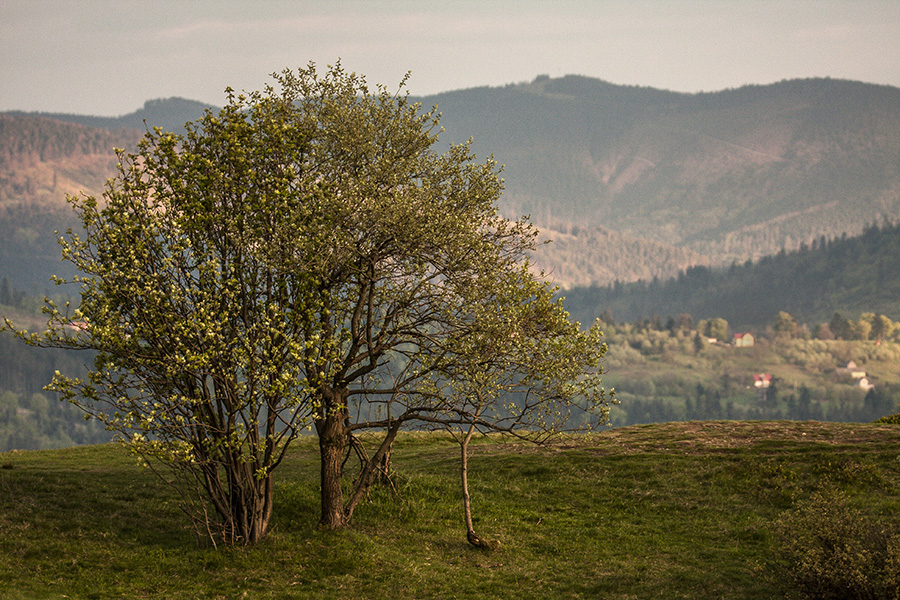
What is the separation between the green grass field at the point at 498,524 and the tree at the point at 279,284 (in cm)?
197

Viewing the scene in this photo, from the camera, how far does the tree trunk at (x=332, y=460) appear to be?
87.4 ft

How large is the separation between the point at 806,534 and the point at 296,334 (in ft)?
53.3

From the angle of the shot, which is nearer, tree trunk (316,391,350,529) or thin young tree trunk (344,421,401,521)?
tree trunk (316,391,350,529)

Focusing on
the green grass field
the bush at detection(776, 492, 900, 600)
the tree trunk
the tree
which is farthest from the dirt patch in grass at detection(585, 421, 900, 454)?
the tree trunk

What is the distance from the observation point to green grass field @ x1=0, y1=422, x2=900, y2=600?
75.8 ft

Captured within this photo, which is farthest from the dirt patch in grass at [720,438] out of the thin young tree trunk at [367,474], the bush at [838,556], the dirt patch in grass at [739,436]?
the bush at [838,556]

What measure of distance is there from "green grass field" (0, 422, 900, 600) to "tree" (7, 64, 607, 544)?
1969 mm

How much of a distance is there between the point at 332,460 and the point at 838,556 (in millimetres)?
15464

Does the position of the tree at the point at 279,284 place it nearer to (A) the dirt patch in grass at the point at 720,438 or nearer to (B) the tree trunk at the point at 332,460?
(B) the tree trunk at the point at 332,460

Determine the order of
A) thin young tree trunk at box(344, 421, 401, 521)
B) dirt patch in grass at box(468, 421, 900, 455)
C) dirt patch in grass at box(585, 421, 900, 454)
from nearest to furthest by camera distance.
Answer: thin young tree trunk at box(344, 421, 401, 521) < dirt patch in grass at box(468, 421, 900, 455) < dirt patch in grass at box(585, 421, 900, 454)

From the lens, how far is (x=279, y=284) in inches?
973

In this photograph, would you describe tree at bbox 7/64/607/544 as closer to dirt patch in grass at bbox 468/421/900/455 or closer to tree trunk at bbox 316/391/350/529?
tree trunk at bbox 316/391/350/529

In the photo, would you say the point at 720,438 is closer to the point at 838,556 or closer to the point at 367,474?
the point at 838,556

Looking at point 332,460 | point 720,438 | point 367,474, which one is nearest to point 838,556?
point 367,474
